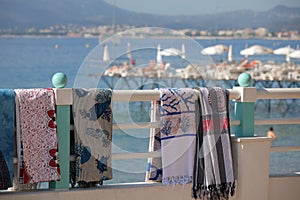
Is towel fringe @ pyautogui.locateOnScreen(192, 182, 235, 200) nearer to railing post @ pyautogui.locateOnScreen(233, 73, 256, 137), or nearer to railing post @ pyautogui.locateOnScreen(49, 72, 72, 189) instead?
railing post @ pyautogui.locateOnScreen(233, 73, 256, 137)

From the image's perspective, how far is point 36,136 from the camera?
Answer: 4008mm

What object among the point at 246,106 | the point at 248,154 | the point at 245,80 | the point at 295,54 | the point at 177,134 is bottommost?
the point at 248,154

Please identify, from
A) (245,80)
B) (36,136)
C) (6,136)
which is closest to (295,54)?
(245,80)

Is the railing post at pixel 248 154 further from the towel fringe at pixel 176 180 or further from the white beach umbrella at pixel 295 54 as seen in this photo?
the white beach umbrella at pixel 295 54

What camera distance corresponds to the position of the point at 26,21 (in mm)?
49188

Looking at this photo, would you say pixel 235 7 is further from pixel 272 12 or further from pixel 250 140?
pixel 250 140

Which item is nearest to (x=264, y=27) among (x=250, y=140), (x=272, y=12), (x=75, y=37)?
(x=272, y=12)

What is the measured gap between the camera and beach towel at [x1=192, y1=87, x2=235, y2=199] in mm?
4344

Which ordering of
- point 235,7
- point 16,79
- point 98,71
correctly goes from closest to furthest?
1. point 98,71
2. point 16,79
3. point 235,7

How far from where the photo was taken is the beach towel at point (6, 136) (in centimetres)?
389

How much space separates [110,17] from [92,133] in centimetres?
4748

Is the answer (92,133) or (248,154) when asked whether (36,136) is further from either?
(248,154)

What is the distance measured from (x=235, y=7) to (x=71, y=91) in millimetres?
50317

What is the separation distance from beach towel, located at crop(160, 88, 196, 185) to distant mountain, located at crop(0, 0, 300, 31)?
45250mm
